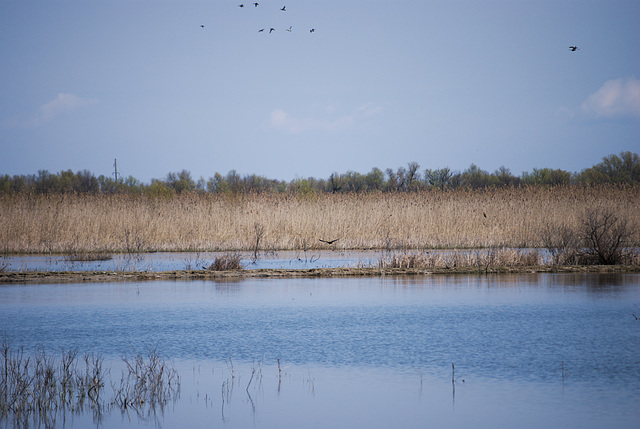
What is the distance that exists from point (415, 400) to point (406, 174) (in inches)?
2152

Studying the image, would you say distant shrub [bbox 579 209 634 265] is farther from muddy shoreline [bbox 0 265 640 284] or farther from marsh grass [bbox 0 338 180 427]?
marsh grass [bbox 0 338 180 427]

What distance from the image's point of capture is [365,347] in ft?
23.3

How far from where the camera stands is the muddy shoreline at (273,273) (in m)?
13.5

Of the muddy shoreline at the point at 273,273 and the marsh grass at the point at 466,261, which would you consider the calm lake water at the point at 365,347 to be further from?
the marsh grass at the point at 466,261

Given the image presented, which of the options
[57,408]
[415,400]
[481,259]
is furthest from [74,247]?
[415,400]

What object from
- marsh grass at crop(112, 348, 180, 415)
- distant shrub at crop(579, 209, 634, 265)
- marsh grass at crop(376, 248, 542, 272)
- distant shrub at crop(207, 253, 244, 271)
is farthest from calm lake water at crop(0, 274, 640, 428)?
distant shrub at crop(579, 209, 634, 265)

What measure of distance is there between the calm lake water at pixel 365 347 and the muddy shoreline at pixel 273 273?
1542mm

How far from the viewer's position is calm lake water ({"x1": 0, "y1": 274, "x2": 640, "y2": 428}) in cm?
509

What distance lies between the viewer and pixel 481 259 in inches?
588

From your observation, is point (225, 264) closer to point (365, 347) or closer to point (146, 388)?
point (365, 347)

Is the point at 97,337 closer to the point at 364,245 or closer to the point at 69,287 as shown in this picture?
the point at 69,287

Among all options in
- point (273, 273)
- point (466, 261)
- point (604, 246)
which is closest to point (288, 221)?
point (273, 273)

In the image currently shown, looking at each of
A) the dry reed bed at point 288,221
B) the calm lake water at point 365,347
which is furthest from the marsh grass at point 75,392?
the dry reed bed at point 288,221

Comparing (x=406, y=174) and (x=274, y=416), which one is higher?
(x=406, y=174)
